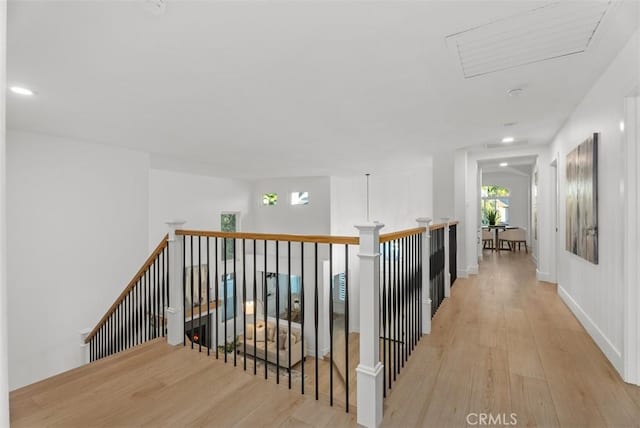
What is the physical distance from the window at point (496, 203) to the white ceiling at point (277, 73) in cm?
652

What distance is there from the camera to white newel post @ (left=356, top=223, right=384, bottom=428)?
1638 millimetres

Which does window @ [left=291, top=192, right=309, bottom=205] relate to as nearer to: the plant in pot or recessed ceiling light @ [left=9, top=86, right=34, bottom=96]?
the plant in pot

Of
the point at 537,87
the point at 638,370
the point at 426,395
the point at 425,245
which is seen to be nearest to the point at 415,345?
the point at 426,395

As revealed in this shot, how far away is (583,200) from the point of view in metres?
2.81

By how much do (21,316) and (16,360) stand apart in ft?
1.68

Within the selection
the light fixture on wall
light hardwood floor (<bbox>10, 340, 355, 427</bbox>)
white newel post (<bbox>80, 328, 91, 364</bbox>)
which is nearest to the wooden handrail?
white newel post (<bbox>80, 328, 91, 364</bbox>)

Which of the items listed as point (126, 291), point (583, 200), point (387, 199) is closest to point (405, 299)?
point (583, 200)

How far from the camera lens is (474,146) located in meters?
4.90

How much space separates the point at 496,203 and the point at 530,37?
9.85 m

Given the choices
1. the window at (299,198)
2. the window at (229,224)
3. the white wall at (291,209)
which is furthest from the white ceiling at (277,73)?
the window at (299,198)

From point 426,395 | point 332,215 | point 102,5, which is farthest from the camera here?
point 332,215

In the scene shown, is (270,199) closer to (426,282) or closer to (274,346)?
(274,346)

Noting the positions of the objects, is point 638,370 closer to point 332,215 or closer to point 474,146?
point 474,146

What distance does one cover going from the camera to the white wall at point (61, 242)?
3650 millimetres
